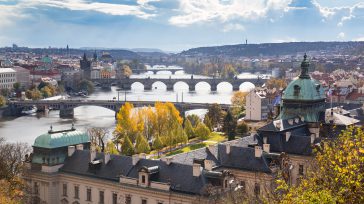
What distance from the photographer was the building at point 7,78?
17862 centimetres

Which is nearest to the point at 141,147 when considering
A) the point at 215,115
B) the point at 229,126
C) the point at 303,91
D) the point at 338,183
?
the point at 229,126

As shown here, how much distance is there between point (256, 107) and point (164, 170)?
229 feet

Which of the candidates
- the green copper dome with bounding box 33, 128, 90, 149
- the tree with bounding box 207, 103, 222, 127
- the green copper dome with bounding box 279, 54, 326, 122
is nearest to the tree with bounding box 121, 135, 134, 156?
the green copper dome with bounding box 33, 128, 90, 149

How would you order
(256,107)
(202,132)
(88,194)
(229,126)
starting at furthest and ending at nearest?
1. (256,107)
2. (229,126)
3. (202,132)
4. (88,194)

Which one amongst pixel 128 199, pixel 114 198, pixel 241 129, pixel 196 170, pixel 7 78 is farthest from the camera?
pixel 7 78

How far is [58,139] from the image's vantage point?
153ft

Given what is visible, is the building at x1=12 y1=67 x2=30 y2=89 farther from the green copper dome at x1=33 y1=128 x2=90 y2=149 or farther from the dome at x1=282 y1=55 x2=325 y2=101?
the green copper dome at x1=33 y1=128 x2=90 y2=149

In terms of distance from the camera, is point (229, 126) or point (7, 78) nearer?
point (229, 126)

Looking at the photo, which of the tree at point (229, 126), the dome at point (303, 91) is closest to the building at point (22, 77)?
the tree at point (229, 126)

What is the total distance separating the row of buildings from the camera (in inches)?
1528

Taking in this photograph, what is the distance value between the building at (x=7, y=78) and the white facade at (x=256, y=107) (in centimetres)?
9799

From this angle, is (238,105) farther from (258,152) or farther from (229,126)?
Result: (258,152)

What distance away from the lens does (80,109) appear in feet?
480

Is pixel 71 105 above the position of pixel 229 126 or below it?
below
